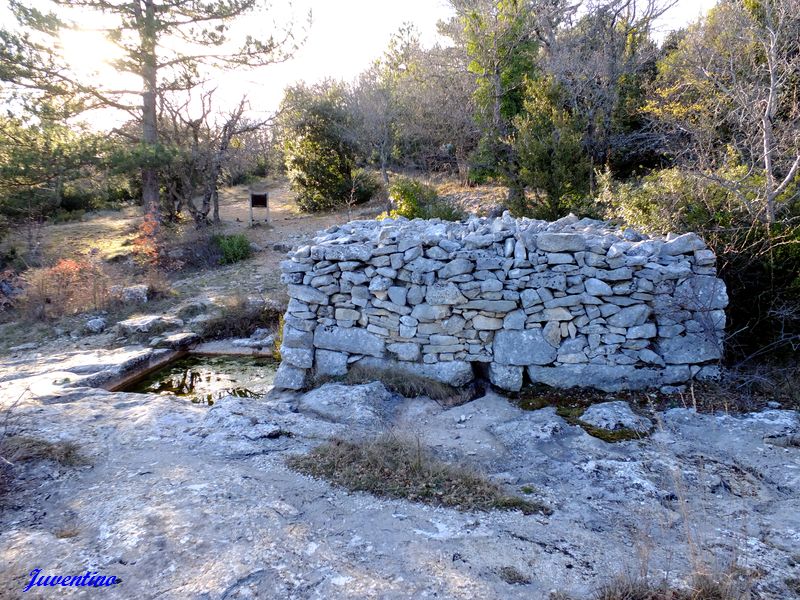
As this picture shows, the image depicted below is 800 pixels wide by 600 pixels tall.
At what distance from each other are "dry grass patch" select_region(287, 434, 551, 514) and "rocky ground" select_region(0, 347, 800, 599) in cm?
12

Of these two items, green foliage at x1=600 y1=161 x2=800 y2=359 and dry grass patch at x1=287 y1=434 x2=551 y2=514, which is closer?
dry grass patch at x1=287 y1=434 x2=551 y2=514

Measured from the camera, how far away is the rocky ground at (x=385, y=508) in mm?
3107

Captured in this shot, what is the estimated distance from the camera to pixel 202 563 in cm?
320

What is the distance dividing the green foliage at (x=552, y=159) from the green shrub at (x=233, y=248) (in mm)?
6891

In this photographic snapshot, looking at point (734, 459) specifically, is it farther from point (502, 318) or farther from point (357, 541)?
point (357, 541)

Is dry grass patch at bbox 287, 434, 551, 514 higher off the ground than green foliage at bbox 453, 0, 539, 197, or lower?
lower

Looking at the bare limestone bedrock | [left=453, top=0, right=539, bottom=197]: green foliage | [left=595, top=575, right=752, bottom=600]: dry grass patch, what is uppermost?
[left=453, top=0, right=539, bottom=197]: green foliage

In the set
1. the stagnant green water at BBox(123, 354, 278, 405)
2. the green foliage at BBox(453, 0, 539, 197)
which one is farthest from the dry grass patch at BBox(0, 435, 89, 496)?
the green foliage at BBox(453, 0, 539, 197)

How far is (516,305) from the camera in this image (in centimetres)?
614

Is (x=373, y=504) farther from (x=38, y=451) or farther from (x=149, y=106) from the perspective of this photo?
(x=149, y=106)

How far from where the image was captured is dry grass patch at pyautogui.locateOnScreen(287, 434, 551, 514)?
396 centimetres

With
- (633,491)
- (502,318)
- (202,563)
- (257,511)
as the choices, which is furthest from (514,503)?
(502,318)

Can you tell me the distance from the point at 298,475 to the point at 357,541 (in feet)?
3.40

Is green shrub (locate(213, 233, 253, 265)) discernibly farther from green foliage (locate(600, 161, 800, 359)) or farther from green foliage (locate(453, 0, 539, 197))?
green foliage (locate(600, 161, 800, 359))
